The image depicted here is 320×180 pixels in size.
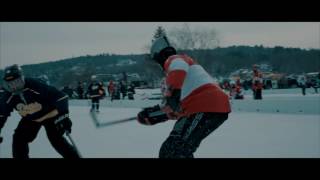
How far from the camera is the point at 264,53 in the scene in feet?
310

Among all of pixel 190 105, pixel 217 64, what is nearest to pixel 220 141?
pixel 190 105

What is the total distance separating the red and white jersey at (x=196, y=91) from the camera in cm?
349

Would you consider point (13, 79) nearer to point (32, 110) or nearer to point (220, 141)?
point (32, 110)

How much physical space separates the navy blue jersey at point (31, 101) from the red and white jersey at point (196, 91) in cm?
157

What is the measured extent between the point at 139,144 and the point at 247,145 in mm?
1599

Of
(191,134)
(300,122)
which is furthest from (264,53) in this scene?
(191,134)

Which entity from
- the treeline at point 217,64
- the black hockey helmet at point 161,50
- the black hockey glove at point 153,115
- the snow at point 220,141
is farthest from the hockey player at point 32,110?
the treeline at point 217,64

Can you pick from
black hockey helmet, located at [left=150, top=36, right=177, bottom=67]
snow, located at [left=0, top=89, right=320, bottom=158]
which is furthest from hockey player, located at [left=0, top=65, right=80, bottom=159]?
snow, located at [left=0, top=89, right=320, bottom=158]

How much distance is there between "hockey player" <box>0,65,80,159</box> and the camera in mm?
4449

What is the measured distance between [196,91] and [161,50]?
500 mm
